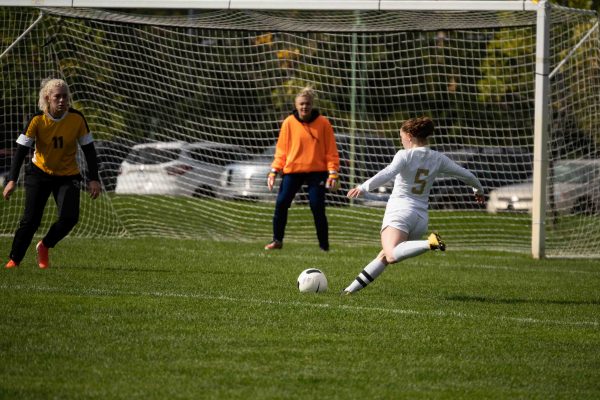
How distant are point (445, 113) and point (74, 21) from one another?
6443 mm

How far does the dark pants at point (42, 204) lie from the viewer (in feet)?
31.1

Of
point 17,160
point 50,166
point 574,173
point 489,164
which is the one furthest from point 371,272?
point 489,164

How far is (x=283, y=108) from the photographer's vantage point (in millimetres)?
18047

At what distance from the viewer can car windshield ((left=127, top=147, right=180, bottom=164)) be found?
16.8 meters

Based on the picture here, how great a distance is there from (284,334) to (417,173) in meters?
2.24

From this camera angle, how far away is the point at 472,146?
15930mm

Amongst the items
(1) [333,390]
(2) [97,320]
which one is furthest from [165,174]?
(1) [333,390]

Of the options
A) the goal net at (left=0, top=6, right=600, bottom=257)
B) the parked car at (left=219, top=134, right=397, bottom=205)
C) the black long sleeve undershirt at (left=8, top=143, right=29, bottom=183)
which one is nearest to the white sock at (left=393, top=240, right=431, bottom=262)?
the black long sleeve undershirt at (left=8, top=143, right=29, bottom=183)

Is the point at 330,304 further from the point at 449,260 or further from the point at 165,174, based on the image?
the point at 165,174

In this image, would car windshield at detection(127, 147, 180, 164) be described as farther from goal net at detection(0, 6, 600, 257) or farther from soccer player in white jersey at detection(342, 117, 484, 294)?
soccer player in white jersey at detection(342, 117, 484, 294)

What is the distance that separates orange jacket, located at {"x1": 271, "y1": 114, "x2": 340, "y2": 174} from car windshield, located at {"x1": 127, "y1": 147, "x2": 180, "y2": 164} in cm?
447

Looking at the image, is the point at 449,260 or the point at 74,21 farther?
the point at 74,21

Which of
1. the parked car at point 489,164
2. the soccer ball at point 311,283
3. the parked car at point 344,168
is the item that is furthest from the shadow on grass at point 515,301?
the parked car at point 344,168

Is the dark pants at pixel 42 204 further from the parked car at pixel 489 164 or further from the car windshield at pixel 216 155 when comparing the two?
the parked car at pixel 489 164
